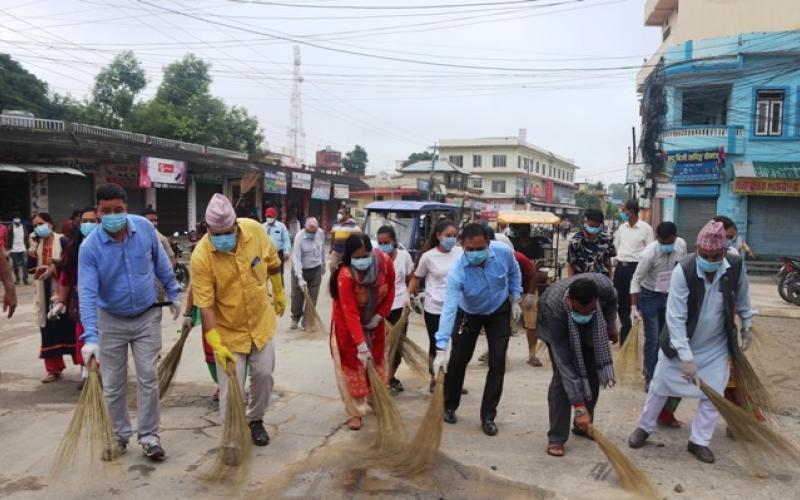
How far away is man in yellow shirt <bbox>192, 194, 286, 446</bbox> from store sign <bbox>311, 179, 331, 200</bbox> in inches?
839

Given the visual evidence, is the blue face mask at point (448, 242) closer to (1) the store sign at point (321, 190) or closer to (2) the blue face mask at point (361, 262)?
(2) the blue face mask at point (361, 262)

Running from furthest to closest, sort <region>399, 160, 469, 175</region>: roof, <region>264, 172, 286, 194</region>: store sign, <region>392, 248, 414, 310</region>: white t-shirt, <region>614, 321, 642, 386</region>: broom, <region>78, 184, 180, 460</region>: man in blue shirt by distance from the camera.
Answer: <region>399, 160, 469, 175</region>: roof → <region>264, 172, 286, 194</region>: store sign → <region>392, 248, 414, 310</region>: white t-shirt → <region>614, 321, 642, 386</region>: broom → <region>78, 184, 180, 460</region>: man in blue shirt

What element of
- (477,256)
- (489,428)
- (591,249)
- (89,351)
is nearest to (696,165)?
(591,249)

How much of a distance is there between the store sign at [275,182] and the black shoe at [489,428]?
18.3 m

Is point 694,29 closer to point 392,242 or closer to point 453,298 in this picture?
point 392,242

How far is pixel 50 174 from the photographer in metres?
14.8

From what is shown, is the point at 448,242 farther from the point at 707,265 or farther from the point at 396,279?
the point at 707,265

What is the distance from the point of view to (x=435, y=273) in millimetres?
5266

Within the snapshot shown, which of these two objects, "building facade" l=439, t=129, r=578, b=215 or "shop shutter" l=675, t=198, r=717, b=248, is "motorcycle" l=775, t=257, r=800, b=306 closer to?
"shop shutter" l=675, t=198, r=717, b=248

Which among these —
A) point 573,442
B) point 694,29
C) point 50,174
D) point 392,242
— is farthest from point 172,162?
point 694,29

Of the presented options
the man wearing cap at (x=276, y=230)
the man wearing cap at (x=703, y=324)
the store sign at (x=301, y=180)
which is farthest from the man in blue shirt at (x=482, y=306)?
the store sign at (x=301, y=180)

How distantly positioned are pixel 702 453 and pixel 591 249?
2.93m

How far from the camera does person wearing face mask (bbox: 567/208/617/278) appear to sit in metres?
6.31

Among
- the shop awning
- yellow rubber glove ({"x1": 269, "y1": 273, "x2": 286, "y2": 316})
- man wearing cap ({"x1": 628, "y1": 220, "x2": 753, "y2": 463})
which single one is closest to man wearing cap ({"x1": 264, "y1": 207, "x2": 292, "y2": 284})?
yellow rubber glove ({"x1": 269, "y1": 273, "x2": 286, "y2": 316})
